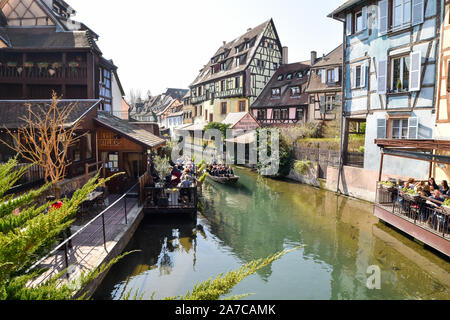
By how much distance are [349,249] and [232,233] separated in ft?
14.8

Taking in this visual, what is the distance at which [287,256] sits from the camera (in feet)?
33.8

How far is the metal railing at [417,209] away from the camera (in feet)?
29.5

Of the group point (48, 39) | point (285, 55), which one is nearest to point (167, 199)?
point (48, 39)

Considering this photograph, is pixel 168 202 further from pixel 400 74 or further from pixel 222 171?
pixel 400 74

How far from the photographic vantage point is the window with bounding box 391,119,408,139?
14.5m

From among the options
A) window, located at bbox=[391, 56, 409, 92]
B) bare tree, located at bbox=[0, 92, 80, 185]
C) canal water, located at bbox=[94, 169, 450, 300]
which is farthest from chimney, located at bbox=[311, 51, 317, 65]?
bare tree, located at bbox=[0, 92, 80, 185]

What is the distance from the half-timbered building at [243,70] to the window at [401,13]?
21.7 meters

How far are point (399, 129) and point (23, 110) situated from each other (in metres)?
18.8

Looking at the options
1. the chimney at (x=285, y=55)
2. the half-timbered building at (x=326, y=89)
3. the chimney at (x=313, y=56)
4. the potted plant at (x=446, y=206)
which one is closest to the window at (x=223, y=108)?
the chimney at (x=285, y=55)

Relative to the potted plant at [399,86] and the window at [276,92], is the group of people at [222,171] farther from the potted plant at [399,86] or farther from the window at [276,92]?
the window at [276,92]

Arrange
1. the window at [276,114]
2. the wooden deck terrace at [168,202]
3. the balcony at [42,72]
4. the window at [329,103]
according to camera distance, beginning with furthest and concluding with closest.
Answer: the window at [276,114], the window at [329,103], the balcony at [42,72], the wooden deck terrace at [168,202]

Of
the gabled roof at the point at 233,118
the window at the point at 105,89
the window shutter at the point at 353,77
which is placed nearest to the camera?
the window shutter at the point at 353,77

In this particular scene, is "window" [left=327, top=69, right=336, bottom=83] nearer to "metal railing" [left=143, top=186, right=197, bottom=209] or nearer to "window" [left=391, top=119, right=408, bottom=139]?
"window" [left=391, top=119, right=408, bottom=139]

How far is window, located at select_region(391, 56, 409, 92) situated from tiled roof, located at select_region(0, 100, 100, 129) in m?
15.0
